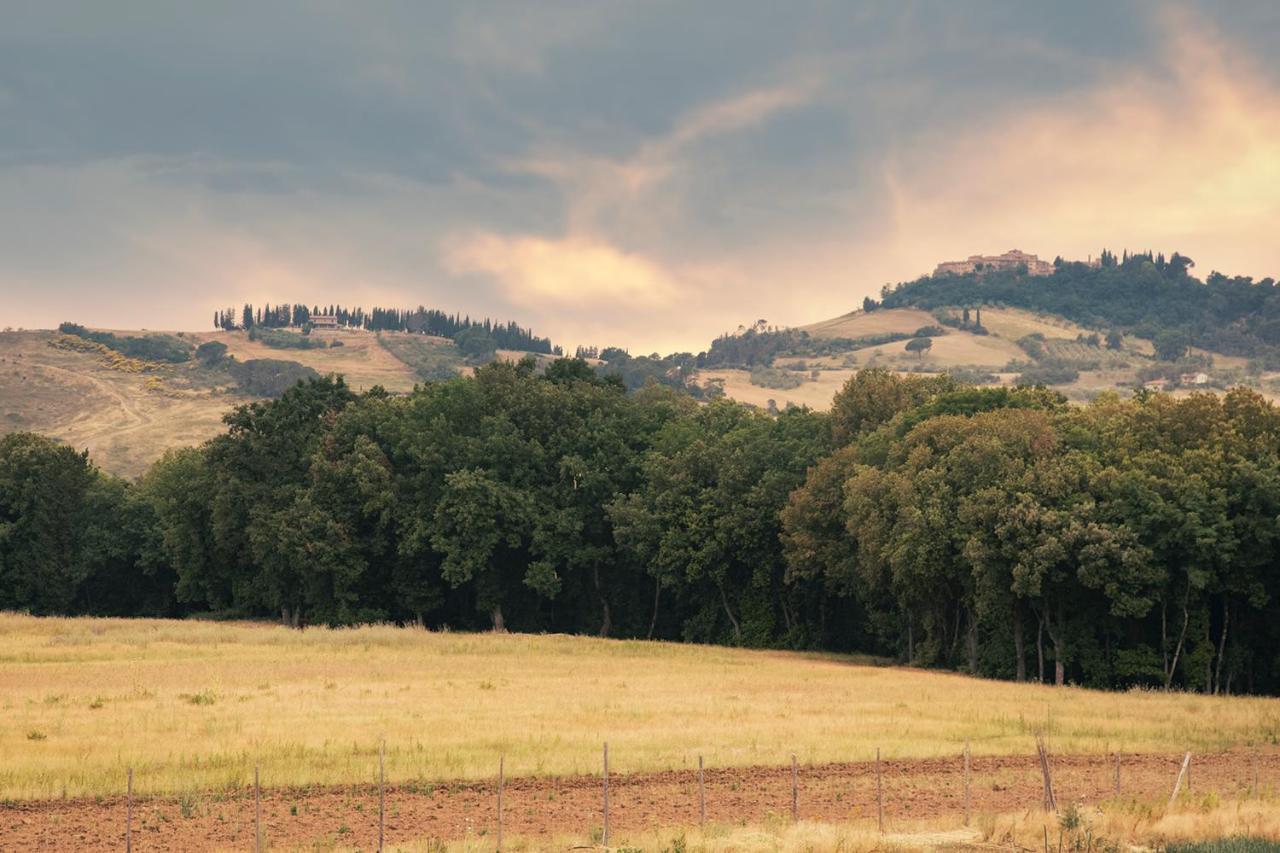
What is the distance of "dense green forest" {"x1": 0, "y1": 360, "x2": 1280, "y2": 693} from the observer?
6469 centimetres

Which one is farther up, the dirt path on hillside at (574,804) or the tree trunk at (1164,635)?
the tree trunk at (1164,635)

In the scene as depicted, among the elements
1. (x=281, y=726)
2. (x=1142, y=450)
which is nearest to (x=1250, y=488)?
(x=1142, y=450)

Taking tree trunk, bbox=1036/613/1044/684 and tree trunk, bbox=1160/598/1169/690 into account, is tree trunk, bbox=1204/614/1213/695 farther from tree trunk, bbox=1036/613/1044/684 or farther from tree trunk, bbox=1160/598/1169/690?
tree trunk, bbox=1036/613/1044/684

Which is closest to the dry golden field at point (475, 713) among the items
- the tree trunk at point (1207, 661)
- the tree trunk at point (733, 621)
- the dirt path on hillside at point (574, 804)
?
the dirt path on hillside at point (574, 804)

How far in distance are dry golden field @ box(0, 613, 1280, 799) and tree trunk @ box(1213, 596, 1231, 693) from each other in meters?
6.38

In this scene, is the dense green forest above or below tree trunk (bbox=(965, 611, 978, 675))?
above

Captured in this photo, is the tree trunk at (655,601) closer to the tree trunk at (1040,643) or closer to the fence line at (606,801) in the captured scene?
the tree trunk at (1040,643)

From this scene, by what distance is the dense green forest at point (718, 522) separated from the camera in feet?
212

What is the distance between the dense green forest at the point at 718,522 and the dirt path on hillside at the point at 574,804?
86.8ft

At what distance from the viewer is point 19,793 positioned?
32.0 m

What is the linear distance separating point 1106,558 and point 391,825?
142ft

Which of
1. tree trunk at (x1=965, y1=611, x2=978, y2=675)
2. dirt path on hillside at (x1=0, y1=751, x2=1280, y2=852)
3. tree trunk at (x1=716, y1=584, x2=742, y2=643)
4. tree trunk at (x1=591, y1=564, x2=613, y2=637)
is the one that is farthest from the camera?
tree trunk at (x1=591, y1=564, x2=613, y2=637)

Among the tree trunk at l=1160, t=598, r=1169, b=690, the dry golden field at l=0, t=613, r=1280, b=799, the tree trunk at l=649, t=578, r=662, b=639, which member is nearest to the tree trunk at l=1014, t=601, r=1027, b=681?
the dry golden field at l=0, t=613, r=1280, b=799

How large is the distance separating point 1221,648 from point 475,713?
37559 millimetres
